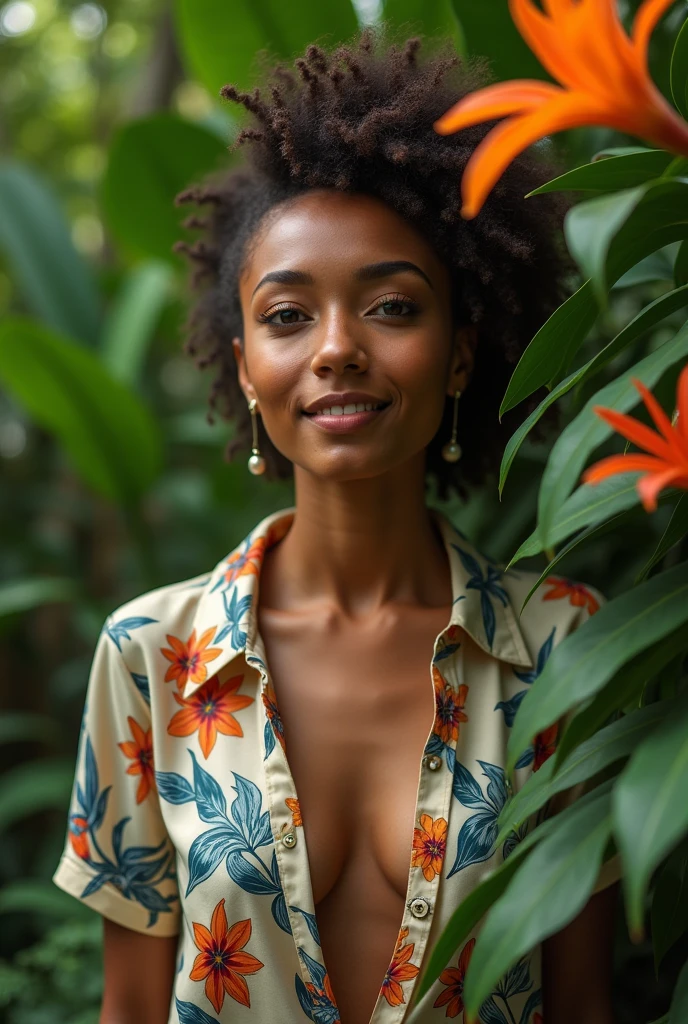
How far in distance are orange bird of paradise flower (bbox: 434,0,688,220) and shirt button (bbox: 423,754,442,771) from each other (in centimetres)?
68

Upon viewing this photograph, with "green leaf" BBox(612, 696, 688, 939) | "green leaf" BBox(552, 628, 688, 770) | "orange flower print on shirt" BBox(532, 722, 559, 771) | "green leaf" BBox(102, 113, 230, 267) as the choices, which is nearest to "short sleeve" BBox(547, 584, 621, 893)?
"orange flower print on shirt" BBox(532, 722, 559, 771)

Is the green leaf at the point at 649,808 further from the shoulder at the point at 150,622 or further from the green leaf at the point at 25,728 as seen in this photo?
the green leaf at the point at 25,728

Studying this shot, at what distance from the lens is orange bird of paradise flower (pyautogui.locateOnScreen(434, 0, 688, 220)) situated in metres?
0.60

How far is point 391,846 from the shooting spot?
3.69 ft

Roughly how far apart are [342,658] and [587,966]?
1.48ft

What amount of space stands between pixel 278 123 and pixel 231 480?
1.34m

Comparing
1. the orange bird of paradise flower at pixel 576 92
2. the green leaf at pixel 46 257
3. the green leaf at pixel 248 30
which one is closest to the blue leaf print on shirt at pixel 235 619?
the orange bird of paradise flower at pixel 576 92

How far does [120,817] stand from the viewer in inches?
48.8

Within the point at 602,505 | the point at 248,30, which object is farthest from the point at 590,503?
the point at 248,30

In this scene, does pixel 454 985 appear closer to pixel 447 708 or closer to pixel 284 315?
pixel 447 708

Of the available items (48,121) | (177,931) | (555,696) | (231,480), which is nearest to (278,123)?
(555,696)

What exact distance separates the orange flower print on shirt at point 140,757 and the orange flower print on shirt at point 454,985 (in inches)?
15.6

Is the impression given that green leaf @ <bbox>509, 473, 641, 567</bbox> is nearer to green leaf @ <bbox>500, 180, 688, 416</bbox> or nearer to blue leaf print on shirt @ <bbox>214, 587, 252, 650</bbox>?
green leaf @ <bbox>500, 180, 688, 416</bbox>

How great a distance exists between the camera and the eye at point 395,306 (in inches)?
45.2
